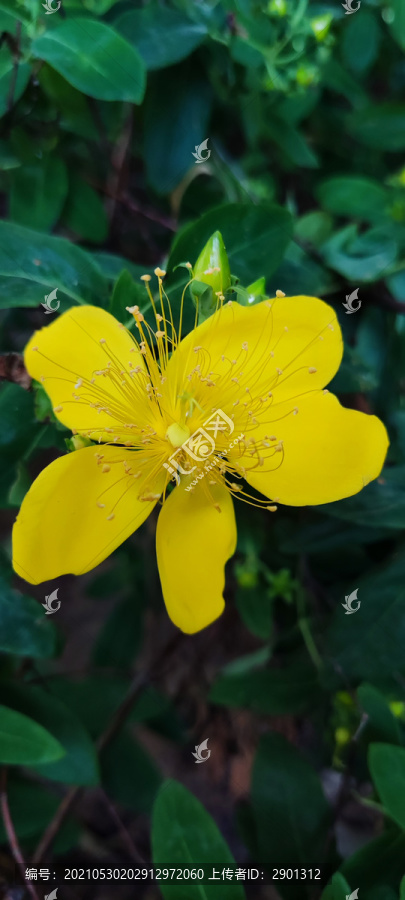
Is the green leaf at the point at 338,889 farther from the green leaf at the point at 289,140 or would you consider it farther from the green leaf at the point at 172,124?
the green leaf at the point at 289,140

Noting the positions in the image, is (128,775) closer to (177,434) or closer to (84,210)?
(177,434)

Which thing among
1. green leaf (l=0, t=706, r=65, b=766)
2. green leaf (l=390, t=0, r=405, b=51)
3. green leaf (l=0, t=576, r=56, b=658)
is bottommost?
green leaf (l=0, t=706, r=65, b=766)

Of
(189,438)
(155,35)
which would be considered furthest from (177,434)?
(155,35)

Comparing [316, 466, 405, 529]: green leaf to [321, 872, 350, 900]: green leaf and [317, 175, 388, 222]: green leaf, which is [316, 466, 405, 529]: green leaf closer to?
[321, 872, 350, 900]: green leaf

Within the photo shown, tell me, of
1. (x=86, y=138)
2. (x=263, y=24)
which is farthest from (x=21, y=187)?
(x=263, y=24)

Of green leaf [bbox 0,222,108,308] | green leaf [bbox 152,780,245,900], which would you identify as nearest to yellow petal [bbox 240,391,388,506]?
green leaf [bbox 0,222,108,308]

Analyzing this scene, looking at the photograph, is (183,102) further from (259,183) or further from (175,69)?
(259,183)
